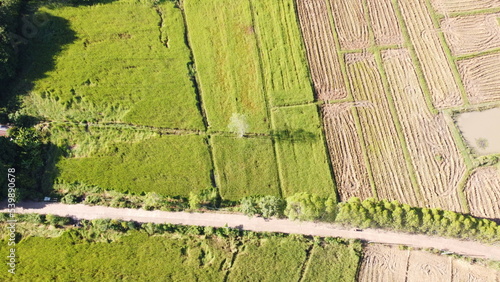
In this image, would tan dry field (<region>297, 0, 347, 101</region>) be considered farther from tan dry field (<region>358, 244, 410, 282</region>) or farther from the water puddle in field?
tan dry field (<region>358, 244, 410, 282</region>)

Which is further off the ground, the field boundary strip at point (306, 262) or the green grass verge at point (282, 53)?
the green grass verge at point (282, 53)

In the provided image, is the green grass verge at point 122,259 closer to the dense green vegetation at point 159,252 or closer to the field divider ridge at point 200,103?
the dense green vegetation at point 159,252

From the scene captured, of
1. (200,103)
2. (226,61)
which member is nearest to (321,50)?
(226,61)

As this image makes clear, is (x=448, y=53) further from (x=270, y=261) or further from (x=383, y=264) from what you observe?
(x=270, y=261)

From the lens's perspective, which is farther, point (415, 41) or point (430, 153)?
point (415, 41)

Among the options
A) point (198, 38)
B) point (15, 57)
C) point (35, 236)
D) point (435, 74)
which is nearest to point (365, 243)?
point (435, 74)

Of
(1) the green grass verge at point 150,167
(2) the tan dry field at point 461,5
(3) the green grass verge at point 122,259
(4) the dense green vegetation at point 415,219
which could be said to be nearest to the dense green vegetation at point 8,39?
(1) the green grass verge at point 150,167

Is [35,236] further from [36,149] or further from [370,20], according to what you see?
[370,20]

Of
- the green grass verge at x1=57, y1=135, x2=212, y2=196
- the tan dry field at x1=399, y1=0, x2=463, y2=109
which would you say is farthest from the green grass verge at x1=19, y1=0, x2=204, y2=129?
the tan dry field at x1=399, y1=0, x2=463, y2=109
